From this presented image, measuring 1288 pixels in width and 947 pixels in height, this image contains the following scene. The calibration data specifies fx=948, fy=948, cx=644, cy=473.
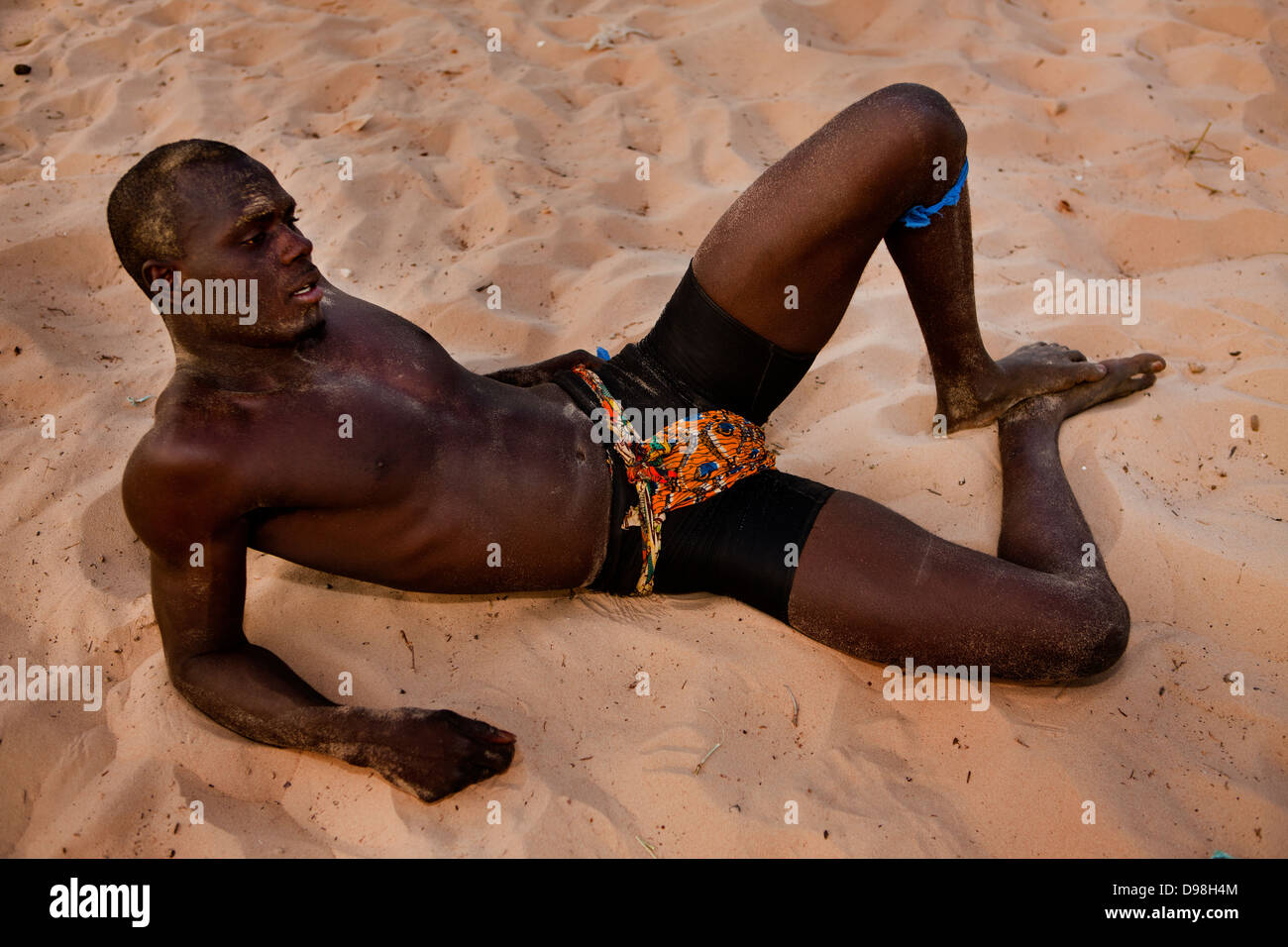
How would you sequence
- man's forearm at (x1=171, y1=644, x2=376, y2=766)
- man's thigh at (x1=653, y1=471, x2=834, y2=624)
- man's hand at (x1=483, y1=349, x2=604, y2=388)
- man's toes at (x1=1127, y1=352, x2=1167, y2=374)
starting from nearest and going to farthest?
1. man's forearm at (x1=171, y1=644, x2=376, y2=766)
2. man's thigh at (x1=653, y1=471, x2=834, y2=624)
3. man's hand at (x1=483, y1=349, x2=604, y2=388)
4. man's toes at (x1=1127, y1=352, x2=1167, y2=374)

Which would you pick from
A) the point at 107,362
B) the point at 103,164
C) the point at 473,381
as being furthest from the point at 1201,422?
the point at 103,164

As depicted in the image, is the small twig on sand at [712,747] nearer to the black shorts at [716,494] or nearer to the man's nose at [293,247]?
the black shorts at [716,494]

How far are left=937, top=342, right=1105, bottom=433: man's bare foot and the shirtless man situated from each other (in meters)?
0.20

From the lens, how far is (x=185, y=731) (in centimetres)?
190

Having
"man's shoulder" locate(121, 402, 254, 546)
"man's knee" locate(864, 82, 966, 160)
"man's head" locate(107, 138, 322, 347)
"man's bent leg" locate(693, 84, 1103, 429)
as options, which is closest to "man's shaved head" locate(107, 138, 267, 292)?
"man's head" locate(107, 138, 322, 347)

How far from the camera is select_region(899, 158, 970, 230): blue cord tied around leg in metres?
2.07

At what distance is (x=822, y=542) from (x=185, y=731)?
1.35m

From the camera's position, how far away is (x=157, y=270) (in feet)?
5.62

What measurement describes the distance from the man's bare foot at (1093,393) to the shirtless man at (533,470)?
0.60 ft

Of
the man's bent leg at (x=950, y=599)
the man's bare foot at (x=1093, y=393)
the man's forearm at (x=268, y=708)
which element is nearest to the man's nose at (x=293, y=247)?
the man's forearm at (x=268, y=708)

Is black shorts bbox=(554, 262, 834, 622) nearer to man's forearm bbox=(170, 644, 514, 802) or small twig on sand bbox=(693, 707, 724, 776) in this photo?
small twig on sand bbox=(693, 707, 724, 776)

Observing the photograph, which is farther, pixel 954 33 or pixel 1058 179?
pixel 954 33
